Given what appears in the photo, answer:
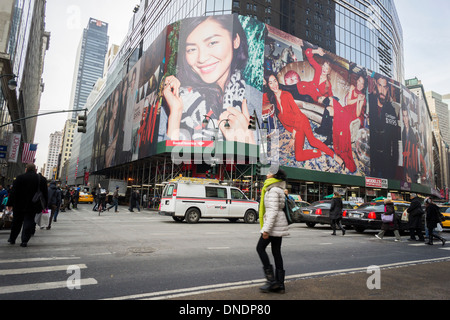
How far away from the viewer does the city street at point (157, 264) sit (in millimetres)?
4190

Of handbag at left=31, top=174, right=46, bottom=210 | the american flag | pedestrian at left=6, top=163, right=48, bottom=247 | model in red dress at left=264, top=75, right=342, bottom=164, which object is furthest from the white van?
the american flag

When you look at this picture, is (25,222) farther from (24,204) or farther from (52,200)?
(52,200)

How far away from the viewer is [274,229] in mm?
4285

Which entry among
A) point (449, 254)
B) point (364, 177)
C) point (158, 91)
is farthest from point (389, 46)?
point (449, 254)

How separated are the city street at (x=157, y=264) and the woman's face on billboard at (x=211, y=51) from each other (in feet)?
80.0

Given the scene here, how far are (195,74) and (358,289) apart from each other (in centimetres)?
2906

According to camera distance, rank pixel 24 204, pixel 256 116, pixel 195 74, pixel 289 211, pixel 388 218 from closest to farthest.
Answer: pixel 289 211
pixel 24 204
pixel 388 218
pixel 256 116
pixel 195 74

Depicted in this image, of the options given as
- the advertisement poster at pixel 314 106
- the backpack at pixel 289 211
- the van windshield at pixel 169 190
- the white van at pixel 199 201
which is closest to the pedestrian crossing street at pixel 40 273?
the backpack at pixel 289 211

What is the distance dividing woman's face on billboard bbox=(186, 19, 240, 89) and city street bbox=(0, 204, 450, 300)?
80.0 feet

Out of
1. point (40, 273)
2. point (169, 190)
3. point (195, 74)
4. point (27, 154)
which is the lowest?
point (40, 273)

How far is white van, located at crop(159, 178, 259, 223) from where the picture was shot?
15055 mm

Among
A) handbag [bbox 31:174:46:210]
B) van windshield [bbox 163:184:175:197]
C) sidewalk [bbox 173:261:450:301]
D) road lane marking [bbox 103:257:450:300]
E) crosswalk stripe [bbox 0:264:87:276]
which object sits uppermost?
van windshield [bbox 163:184:175:197]

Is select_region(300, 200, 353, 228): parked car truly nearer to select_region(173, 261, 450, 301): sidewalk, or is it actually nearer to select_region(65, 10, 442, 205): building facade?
select_region(65, 10, 442, 205): building facade

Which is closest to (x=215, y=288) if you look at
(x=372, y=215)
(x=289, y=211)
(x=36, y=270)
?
(x=289, y=211)
